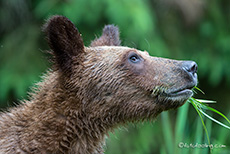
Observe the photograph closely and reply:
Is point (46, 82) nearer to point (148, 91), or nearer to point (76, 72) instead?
point (76, 72)

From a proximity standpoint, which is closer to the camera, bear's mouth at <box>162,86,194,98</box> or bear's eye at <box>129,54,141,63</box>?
bear's mouth at <box>162,86,194,98</box>

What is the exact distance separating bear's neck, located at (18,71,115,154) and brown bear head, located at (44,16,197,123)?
5 centimetres

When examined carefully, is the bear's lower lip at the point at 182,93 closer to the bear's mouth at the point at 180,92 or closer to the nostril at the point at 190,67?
Result: the bear's mouth at the point at 180,92

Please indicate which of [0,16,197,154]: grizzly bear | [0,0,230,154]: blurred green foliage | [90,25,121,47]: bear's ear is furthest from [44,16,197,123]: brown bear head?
[0,0,230,154]: blurred green foliage

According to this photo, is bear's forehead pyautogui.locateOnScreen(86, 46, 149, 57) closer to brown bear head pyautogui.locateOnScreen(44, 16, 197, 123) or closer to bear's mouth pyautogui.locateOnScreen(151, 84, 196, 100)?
brown bear head pyautogui.locateOnScreen(44, 16, 197, 123)

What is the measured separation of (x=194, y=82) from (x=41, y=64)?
15.7 ft

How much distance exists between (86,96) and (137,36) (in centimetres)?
395

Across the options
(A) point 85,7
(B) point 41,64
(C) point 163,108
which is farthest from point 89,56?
(B) point 41,64

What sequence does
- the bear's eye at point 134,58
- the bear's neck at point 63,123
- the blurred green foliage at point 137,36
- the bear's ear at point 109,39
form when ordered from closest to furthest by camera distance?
the bear's neck at point 63,123
the bear's eye at point 134,58
the bear's ear at point 109,39
the blurred green foliage at point 137,36

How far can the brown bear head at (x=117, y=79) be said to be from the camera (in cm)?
369

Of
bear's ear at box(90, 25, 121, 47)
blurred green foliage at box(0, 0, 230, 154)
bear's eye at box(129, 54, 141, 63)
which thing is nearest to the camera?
bear's eye at box(129, 54, 141, 63)

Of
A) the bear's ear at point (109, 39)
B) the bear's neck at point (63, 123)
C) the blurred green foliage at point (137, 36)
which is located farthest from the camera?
the blurred green foliage at point (137, 36)

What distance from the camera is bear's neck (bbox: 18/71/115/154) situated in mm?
3637

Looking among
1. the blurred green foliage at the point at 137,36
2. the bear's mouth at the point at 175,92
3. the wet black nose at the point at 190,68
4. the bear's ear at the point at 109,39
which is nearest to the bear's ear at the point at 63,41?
the bear's ear at the point at 109,39
